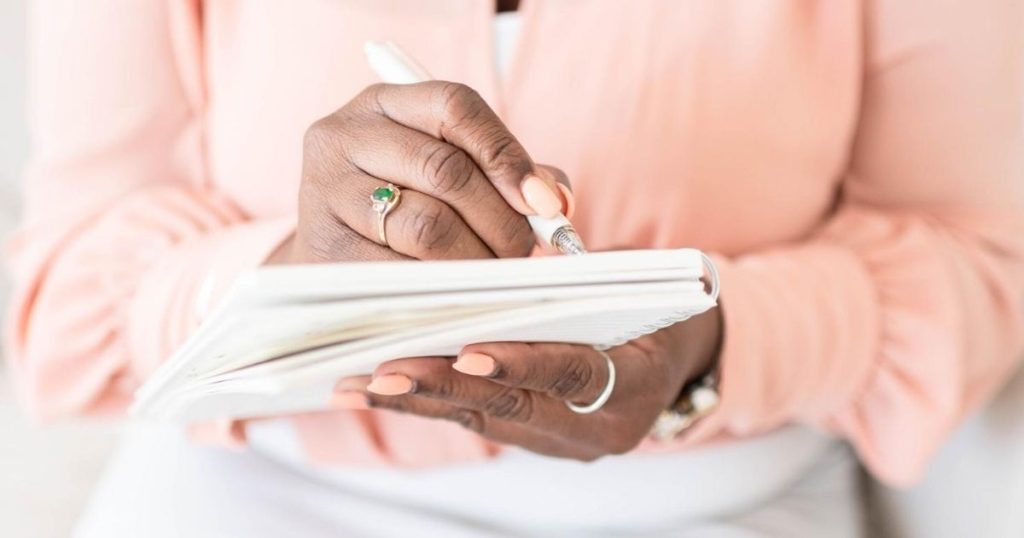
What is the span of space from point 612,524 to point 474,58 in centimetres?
37

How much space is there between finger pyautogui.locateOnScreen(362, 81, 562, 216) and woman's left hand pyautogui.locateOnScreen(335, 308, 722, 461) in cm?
7

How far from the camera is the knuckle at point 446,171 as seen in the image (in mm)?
392

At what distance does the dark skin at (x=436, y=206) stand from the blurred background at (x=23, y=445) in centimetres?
63

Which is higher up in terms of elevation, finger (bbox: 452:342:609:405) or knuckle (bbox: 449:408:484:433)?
finger (bbox: 452:342:609:405)

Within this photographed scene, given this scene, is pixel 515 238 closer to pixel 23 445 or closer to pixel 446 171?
pixel 446 171

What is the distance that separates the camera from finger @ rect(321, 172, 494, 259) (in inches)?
15.6

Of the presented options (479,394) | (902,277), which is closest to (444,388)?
(479,394)

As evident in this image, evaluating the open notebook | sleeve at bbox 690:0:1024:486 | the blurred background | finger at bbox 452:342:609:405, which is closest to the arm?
sleeve at bbox 690:0:1024:486

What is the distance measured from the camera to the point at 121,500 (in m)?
0.68

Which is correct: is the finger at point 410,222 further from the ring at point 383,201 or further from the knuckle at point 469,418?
the knuckle at point 469,418

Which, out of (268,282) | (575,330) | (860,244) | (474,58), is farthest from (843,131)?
(268,282)

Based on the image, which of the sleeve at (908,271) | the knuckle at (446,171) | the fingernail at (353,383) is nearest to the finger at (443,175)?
the knuckle at (446,171)

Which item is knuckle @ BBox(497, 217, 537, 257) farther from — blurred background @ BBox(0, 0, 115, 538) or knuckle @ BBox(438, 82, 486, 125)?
blurred background @ BBox(0, 0, 115, 538)

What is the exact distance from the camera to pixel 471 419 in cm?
53
